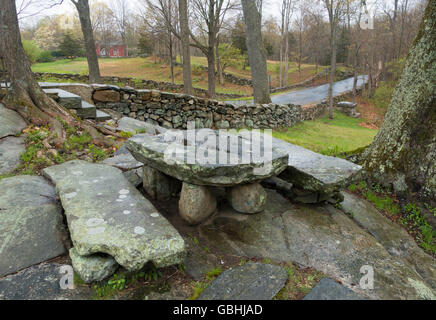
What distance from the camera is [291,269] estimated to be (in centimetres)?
251

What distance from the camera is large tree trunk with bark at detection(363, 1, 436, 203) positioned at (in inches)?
165

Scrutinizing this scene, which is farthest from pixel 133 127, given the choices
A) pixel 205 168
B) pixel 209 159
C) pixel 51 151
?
pixel 205 168

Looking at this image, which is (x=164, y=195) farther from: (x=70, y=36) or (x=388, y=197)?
(x=70, y=36)

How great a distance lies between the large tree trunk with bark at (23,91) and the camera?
4941mm

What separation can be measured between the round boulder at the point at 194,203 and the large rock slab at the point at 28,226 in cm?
128

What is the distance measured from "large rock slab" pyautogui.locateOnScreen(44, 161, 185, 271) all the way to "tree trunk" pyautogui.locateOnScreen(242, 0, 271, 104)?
360 inches

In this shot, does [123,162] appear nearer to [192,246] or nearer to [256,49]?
[192,246]

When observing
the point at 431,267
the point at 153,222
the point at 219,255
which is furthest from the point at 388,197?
the point at 153,222

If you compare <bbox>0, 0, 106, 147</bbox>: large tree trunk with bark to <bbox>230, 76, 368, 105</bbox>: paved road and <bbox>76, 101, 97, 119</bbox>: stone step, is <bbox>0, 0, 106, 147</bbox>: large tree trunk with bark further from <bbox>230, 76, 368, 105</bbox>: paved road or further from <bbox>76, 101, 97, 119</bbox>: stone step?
<bbox>230, 76, 368, 105</bbox>: paved road

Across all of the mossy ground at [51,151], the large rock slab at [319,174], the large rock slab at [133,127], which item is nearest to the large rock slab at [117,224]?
the mossy ground at [51,151]

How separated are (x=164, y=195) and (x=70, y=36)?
143ft

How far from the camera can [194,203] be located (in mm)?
3127

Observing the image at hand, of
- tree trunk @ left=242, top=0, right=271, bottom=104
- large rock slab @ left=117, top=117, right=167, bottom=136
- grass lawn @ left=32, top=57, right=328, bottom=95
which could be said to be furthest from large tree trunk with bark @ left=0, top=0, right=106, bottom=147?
grass lawn @ left=32, top=57, right=328, bottom=95
